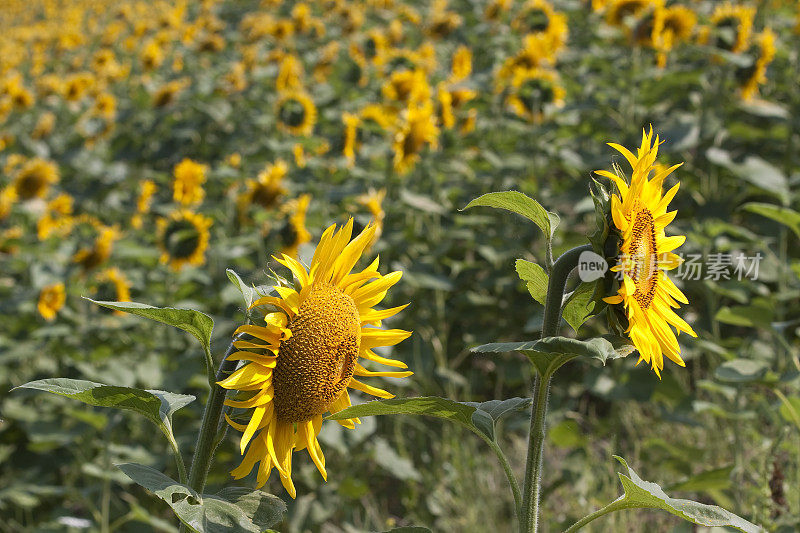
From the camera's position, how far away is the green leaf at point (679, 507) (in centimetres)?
77

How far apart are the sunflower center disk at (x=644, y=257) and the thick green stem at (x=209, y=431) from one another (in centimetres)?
44

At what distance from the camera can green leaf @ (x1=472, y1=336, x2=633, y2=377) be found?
0.74 metres

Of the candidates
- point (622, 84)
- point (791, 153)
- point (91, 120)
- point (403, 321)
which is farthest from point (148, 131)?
point (791, 153)

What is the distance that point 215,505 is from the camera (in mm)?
809

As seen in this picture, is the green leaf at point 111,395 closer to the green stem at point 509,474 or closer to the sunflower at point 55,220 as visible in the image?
the green stem at point 509,474

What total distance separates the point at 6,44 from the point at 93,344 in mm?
7658

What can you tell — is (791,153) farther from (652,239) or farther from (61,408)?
(61,408)

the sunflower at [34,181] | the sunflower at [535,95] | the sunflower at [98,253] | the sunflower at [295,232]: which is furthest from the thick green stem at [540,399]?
the sunflower at [34,181]

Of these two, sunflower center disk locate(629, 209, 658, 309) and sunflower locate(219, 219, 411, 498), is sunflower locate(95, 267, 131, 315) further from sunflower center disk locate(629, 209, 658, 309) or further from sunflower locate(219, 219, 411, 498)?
sunflower center disk locate(629, 209, 658, 309)

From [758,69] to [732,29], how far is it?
19 centimetres

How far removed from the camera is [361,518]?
2.53 metres

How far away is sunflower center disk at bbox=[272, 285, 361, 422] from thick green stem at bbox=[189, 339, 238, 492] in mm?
57

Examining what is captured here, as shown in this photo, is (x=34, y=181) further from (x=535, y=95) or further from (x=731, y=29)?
(x=731, y=29)

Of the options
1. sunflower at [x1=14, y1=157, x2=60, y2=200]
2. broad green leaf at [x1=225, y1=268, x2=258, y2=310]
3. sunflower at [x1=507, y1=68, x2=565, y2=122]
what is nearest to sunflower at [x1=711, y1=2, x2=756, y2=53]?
sunflower at [x1=507, y1=68, x2=565, y2=122]
